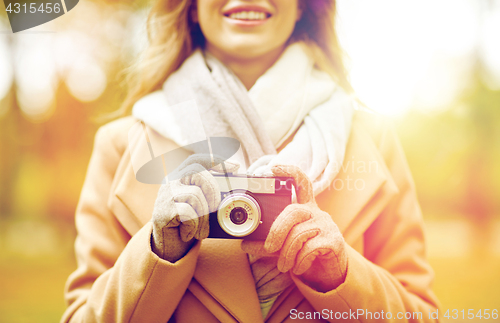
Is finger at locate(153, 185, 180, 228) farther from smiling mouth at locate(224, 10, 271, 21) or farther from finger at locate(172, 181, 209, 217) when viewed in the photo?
smiling mouth at locate(224, 10, 271, 21)

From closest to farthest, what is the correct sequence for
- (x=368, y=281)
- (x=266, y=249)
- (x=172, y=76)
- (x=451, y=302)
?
(x=266, y=249)
(x=368, y=281)
(x=172, y=76)
(x=451, y=302)

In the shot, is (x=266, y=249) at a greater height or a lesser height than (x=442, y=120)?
greater

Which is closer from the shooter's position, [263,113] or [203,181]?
[203,181]

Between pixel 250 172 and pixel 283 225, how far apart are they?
Result: 0.68 ft

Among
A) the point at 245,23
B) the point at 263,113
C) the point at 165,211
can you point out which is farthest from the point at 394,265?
the point at 245,23

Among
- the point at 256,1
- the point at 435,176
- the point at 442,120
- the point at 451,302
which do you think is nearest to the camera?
the point at 256,1

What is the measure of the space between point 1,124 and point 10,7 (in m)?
2.57

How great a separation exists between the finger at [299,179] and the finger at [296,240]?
0.08m

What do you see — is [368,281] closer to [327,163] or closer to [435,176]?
[327,163]

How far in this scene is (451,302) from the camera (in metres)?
2.71

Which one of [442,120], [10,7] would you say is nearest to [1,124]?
[10,7]

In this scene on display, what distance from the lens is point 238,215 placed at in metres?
0.71

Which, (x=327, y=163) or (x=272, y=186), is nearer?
(x=272, y=186)

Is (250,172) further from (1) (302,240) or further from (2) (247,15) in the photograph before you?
(2) (247,15)
